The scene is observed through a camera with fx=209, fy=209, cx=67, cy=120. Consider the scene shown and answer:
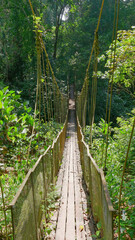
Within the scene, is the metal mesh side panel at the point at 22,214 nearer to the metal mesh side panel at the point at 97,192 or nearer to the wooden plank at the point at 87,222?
the metal mesh side panel at the point at 97,192

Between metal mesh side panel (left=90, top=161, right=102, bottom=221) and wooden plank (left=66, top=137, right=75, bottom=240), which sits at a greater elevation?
metal mesh side panel (left=90, top=161, right=102, bottom=221)

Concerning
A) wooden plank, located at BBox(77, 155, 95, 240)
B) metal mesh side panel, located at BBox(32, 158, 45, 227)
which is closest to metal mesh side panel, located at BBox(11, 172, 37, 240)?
metal mesh side panel, located at BBox(32, 158, 45, 227)

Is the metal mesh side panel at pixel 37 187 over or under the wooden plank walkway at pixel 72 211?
over

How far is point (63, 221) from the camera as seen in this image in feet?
7.54

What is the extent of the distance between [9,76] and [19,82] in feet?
1.85

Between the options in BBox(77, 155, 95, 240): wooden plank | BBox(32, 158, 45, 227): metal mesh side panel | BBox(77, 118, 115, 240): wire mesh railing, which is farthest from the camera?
BBox(77, 155, 95, 240): wooden plank

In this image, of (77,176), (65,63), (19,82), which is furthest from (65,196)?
(65,63)

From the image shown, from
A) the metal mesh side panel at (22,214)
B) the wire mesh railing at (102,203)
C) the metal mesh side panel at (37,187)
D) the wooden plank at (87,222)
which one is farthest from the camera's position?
the wooden plank at (87,222)

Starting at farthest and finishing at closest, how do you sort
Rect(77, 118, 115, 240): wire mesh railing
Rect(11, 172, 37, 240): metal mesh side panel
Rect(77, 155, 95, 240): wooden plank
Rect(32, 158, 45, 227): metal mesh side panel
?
Rect(77, 155, 95, 240): wooden plank
Rect(32, 158, 45, 227): metal mesh side panel
Rect(77, 118, 115, 240): wire mesh railing
Rect(11, 172, 37, 240): metal mesh side panel

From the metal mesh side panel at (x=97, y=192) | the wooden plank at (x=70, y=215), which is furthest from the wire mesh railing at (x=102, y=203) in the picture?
the wooden plank at (x=70, y=215)

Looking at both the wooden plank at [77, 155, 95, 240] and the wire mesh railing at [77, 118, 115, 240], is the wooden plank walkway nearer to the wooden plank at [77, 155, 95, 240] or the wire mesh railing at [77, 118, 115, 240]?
the wooden plank at [77, 155, 95, 240]

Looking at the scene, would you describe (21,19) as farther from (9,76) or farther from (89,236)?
(89,236)

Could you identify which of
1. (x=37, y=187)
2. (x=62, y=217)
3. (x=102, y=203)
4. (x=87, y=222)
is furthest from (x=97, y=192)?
(x=62, y=217)

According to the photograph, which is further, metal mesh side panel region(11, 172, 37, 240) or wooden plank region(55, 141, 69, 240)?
wooden plank region(55, 141, 69, 240)
